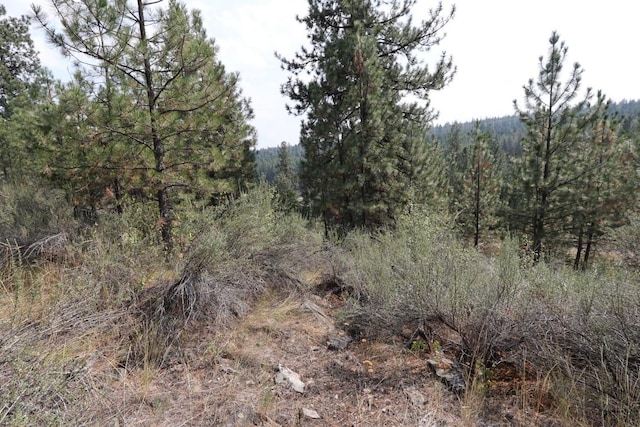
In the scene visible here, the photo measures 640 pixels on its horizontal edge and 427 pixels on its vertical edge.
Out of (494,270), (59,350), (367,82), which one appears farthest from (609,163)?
(59,350)

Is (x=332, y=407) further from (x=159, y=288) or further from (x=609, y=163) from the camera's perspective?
(x=609, y=163)

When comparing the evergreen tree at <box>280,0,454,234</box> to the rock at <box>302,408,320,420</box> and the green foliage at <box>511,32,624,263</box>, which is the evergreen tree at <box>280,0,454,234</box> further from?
the rock at <box>302,408,320,420</box>

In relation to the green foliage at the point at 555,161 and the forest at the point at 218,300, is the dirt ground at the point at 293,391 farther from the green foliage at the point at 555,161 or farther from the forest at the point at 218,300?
the green foliage at the point at 555,161

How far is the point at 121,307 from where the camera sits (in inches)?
121

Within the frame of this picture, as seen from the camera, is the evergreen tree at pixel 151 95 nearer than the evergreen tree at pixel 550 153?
Yes

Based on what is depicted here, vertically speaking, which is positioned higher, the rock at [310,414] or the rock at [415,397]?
the rock at [415,397]

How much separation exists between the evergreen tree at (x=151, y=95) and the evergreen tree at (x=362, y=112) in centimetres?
457

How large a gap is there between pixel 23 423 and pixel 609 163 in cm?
1513

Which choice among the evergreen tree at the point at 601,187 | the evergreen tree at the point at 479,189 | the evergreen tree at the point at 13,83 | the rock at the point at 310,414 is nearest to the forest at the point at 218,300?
the rock at the point at 310,414

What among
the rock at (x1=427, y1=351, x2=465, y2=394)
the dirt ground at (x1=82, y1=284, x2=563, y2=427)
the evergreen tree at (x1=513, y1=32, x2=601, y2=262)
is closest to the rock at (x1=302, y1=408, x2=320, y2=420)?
the dirt ground at (x1=82, y1=284, x2=563, y2=427)

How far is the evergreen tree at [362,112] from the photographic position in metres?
8.44

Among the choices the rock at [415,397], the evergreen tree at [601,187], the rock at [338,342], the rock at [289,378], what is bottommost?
the rock at [338,342]

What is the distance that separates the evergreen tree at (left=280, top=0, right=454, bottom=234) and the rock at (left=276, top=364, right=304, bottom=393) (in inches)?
250

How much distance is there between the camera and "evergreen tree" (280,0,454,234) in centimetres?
844
